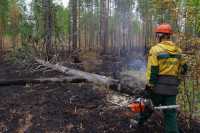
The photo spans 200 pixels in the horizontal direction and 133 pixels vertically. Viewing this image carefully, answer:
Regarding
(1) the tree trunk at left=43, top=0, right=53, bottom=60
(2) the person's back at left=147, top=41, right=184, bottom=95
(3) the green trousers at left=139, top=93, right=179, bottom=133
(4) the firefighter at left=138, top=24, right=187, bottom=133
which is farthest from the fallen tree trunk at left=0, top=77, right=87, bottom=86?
(1) the tree trunk at left=43, top=0, right=53, bottom=60

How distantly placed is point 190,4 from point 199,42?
893mm

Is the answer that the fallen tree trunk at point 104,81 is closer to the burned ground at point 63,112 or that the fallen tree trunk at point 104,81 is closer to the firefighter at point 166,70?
the burned ground at point 63,112

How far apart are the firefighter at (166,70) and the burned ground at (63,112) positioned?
868mm

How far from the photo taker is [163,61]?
19.2 ft

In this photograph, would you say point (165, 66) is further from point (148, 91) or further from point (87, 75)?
point (87, 75)

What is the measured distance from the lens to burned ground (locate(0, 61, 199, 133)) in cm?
680

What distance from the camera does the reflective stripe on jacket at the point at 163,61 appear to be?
19.1 ft

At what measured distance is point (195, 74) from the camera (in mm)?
6660

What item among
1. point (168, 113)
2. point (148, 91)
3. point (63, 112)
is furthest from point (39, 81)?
point (168, 113)

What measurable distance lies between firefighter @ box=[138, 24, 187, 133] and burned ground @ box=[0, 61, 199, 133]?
2.85 ft

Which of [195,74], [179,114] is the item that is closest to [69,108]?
[179,114]

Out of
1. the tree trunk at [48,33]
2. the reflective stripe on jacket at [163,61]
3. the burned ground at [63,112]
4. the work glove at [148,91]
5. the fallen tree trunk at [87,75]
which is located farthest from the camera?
the tree trunk at [48,33]

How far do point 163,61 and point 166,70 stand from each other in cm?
19

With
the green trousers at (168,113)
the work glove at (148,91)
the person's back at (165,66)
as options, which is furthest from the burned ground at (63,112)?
the person's back at (165,66)
